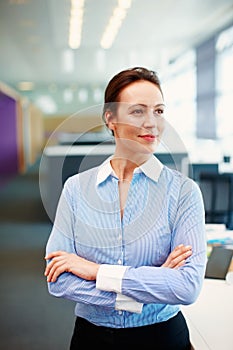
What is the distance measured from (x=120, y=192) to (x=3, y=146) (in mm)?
7439

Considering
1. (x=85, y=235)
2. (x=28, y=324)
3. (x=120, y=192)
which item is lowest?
(x=28, y=324)

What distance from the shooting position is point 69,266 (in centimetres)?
104

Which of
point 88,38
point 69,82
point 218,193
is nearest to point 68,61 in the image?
point 69,82

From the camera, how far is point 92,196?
42.4 inches

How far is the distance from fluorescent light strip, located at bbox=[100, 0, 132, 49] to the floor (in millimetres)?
3158

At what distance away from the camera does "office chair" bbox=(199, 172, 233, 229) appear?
3145 mm

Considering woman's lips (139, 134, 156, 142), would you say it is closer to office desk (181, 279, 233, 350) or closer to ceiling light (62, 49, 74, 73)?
office desk (181, 279, 233, 350)

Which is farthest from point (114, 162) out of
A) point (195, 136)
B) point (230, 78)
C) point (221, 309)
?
point (195, 136)

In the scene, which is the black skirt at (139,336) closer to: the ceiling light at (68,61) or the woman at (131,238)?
the woman at (131,238)

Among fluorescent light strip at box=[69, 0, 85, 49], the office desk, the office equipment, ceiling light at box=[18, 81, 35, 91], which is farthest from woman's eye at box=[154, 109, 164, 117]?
ceiling light at box=[18, 81, 35, 91]

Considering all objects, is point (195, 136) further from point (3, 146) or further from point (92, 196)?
point (92, 196)

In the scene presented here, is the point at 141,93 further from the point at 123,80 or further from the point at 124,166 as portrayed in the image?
the point at 124,166

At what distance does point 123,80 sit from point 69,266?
46 cm

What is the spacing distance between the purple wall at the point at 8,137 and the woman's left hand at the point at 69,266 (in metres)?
7.13
